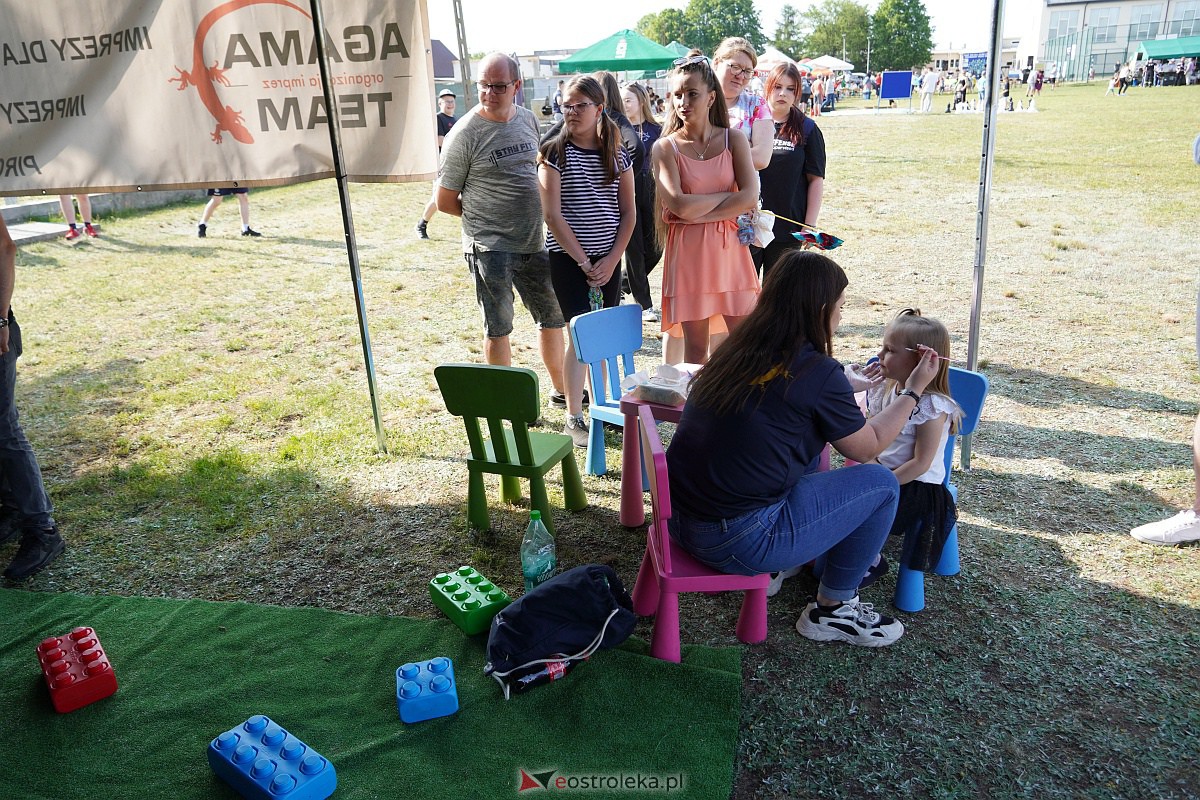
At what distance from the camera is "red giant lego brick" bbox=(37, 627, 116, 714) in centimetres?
274

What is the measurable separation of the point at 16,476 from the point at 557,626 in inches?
95.3

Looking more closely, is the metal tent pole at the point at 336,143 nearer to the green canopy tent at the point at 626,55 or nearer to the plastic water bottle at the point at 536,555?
the plastic water bottle at the point at 536,555

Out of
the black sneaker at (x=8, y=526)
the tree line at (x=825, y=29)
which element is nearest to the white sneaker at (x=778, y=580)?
Answer: the black sneaker at (x=8, y=526)

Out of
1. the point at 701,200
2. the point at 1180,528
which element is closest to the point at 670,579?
the point at 701,200

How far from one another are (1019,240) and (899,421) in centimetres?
749

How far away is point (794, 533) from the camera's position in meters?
2.67

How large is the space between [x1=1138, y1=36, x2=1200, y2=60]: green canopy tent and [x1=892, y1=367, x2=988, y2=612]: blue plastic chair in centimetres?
6168

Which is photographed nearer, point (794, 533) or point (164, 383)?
point (794, 533)

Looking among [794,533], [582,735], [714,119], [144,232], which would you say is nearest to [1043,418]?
[714,119]

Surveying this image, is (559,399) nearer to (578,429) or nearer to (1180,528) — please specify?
(578,429)

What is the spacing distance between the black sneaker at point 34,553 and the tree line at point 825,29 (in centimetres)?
9046

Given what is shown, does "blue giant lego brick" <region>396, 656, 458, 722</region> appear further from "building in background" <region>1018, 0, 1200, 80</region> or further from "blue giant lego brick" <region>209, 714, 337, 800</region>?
"building in background" <region>1018, 0, 1200, 80</region>

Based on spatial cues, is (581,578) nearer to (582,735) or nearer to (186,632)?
(582,735)
